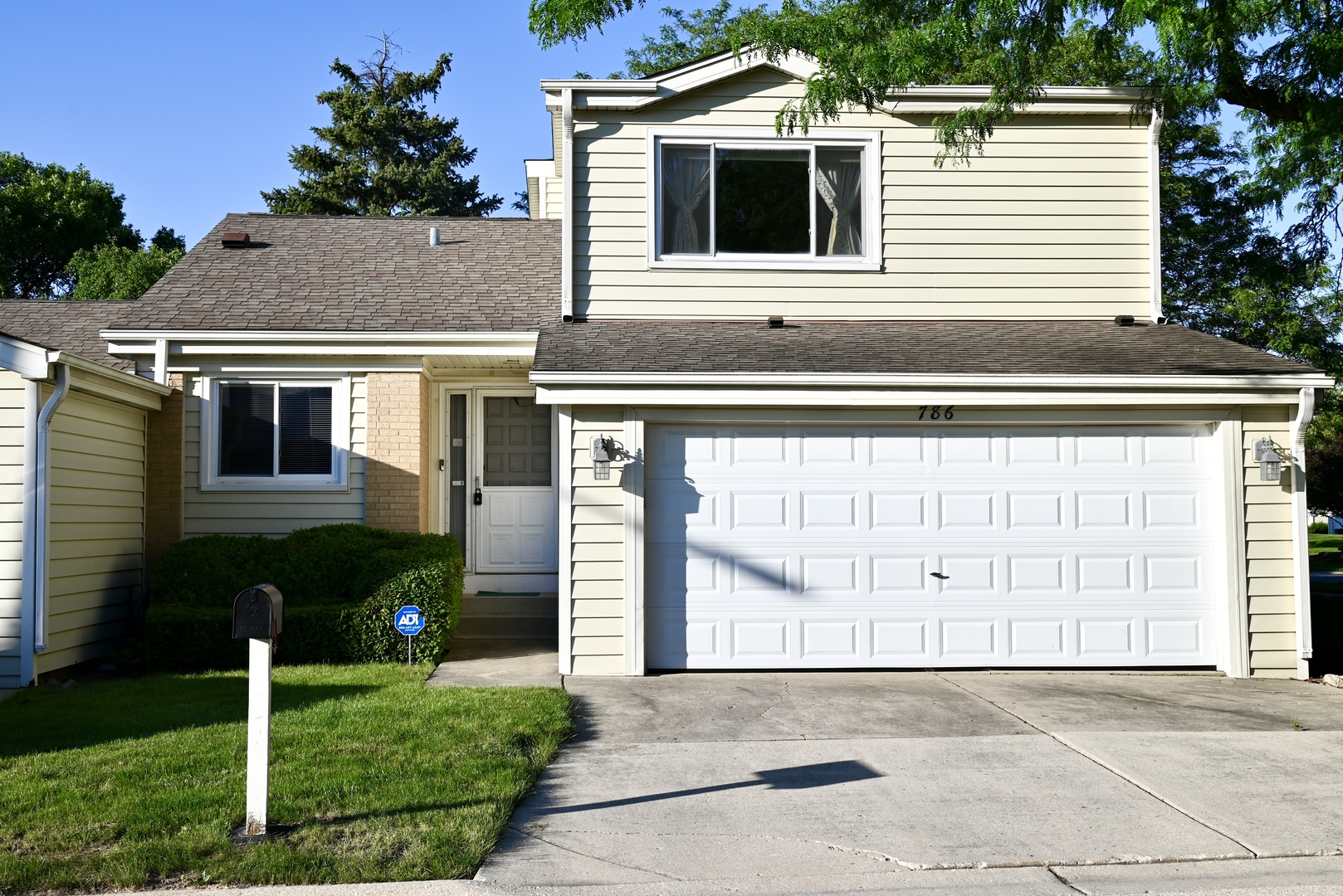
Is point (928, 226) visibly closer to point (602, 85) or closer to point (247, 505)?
point (602, 85)

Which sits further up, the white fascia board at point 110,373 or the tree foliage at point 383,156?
the tree foliage at point 383,156

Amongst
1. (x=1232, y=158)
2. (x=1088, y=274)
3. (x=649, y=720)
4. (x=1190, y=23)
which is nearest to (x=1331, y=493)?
(x=1232, y=158)

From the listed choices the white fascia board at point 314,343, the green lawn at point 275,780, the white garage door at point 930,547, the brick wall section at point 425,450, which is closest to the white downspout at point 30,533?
the green lawn at point 275,780

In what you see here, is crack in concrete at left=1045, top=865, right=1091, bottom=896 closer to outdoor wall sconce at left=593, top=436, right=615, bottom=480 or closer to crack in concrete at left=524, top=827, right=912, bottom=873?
crack in concrete at left=524, top=827, right=912, bottom=873

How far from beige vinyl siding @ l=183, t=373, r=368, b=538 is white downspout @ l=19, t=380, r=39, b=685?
2.33 meters

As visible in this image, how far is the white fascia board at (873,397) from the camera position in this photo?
9016mm

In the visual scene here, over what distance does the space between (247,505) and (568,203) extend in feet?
14.9

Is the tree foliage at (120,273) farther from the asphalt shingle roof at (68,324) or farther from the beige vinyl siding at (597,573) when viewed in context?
the beige vinyl siding at (597,573)

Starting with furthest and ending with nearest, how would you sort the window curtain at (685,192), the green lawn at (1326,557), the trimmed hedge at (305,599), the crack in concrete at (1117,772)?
the green lawn at (1326,557), the window curtain at (685,192), the trimmed hedge at (305,599), the crack in concrete at (1117,772)

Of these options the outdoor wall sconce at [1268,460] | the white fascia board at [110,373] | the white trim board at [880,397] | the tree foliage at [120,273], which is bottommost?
the outdoor wall sconce at [1268,460]

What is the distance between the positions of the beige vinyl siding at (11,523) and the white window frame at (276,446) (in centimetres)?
236

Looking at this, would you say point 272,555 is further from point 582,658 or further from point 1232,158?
point 1232,158

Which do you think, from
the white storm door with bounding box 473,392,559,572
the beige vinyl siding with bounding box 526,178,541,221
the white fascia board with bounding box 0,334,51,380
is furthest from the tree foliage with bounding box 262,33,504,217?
the white fascia board with bounding box 0,334,51,380

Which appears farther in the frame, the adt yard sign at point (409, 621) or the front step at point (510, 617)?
the front step at point (510, 617)
